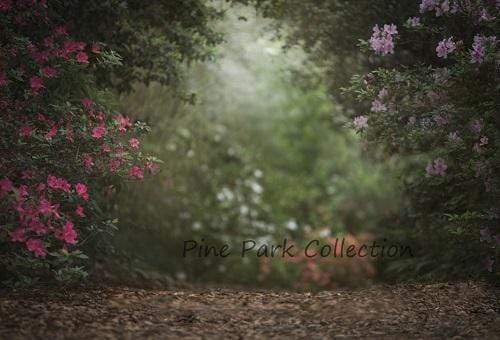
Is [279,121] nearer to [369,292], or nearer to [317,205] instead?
[317,205]

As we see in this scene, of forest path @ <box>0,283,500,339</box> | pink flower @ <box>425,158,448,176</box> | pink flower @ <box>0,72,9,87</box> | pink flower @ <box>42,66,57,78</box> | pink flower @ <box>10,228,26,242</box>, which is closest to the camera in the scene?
forest path @ <box>0,283,500,339</box>

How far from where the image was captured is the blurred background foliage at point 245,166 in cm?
700

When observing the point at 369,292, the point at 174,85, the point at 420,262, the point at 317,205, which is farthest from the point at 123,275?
the point at 317,205

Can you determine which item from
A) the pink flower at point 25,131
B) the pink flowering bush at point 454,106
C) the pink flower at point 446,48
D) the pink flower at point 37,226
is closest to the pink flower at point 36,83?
the pink flower at point 25,131

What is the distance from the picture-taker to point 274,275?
7.71m

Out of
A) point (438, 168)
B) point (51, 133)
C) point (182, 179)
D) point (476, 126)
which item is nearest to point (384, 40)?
point (476, 126)

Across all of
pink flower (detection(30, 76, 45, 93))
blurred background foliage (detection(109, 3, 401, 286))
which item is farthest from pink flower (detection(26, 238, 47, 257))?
blurred background foliage (detection(109, 3, 401, 286))

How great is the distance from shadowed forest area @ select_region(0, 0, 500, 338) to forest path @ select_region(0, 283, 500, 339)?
20mm

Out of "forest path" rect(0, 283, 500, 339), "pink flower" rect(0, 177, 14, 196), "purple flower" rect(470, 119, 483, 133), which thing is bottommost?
"forest path" rect(0, 283, 500, 339)

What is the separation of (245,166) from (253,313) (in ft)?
15.6

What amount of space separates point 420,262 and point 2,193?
353 cm

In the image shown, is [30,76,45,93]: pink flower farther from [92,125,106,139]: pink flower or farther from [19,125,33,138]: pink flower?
[92,125,106,139]: pink flower

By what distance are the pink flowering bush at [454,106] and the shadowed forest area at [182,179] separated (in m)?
0.01

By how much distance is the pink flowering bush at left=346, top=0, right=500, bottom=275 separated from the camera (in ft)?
14.0
